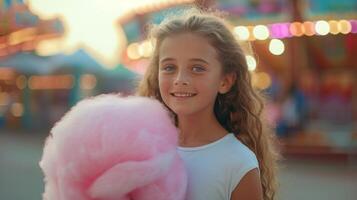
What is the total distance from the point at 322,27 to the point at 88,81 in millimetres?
4131

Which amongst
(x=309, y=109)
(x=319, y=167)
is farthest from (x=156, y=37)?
(x=309, y=109)

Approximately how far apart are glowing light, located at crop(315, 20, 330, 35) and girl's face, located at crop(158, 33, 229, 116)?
7.20m

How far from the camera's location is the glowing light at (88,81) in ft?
34.4

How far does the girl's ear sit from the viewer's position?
5.63 ft

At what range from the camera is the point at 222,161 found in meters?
1.57

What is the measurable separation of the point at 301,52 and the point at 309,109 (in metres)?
0.81

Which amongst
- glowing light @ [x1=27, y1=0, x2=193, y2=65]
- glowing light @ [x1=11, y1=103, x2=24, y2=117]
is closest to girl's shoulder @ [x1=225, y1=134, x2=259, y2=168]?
glowing light @ [x1=27, y1=0, x2=193, y2=65]

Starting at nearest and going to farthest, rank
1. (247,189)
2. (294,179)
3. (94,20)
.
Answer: (247,189) < (294,179) < (94,20)

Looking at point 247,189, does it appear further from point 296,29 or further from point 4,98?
point 4,98

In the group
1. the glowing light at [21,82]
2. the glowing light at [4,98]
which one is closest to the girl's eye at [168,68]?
the glowing light at [21,82]

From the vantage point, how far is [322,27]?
28.1 ft

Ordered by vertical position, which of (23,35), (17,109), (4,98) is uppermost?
(23,35)

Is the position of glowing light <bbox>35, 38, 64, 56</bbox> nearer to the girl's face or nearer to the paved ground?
the paved ground

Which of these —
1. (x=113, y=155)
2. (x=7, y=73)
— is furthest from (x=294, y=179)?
(x=7, y=73)
